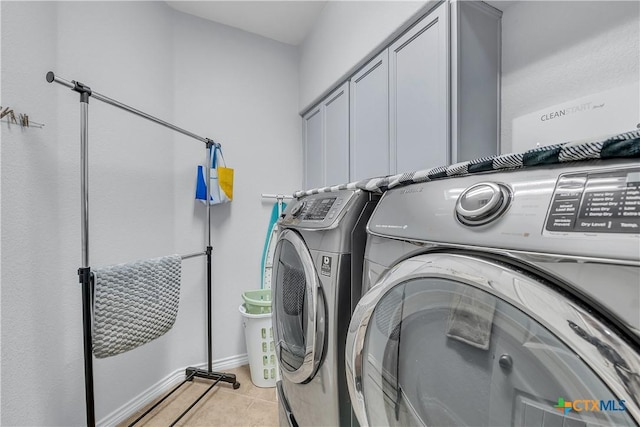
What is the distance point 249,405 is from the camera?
67.7 inches

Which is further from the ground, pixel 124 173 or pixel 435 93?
pixel 435 93

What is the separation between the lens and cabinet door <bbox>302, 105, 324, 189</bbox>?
2.16 metres

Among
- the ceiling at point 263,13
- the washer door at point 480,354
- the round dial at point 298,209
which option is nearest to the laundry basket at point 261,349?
the round dial at point 298,209

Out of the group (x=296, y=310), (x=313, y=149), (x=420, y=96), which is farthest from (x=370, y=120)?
(x=296, y=310)

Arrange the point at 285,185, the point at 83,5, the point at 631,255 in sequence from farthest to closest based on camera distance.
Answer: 1. the point at 285,185
2. the point at 83,5
3. the point at 631,255

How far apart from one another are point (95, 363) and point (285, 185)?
5.57ft

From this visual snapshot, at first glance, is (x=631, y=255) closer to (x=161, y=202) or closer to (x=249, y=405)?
(x=249, y=405)

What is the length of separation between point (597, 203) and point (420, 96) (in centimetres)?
109

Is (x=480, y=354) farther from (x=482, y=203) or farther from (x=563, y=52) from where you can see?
(x=563, y=52)

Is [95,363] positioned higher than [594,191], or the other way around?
[594,191]

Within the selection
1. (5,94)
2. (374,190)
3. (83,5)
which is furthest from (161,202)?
(374,190)

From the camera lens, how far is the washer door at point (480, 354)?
0.32 metres

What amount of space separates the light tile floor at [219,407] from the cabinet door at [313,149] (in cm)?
154

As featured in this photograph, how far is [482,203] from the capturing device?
0.44 meters
